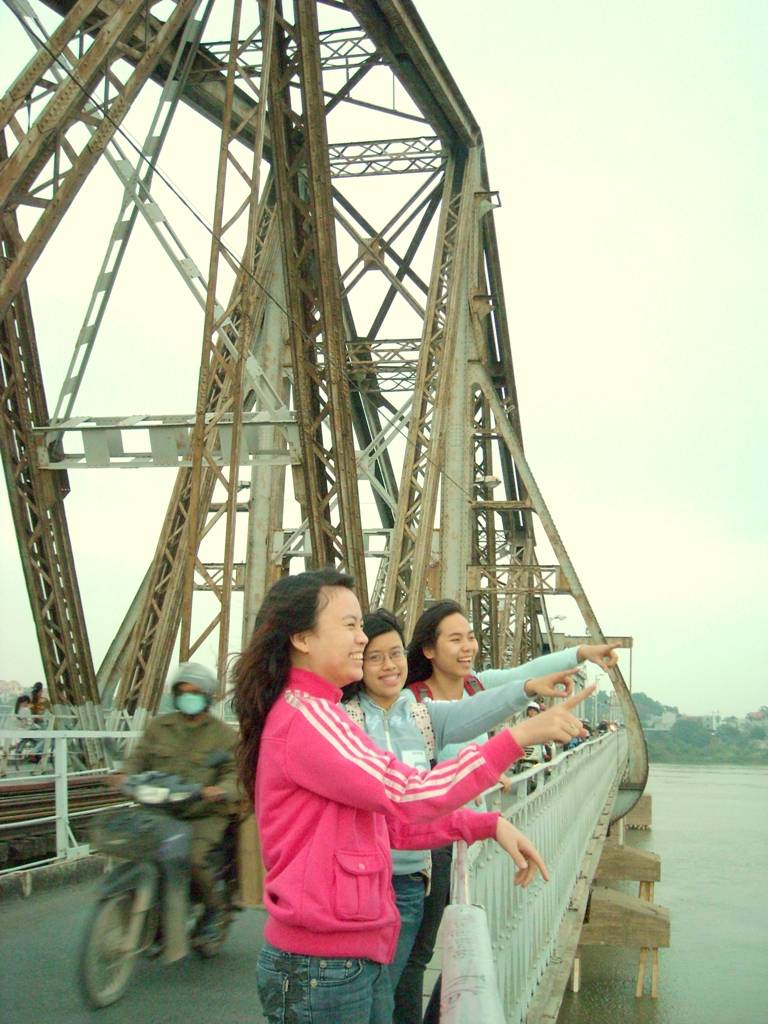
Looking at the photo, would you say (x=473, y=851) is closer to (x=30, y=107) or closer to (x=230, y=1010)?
(x=230, y=1010)

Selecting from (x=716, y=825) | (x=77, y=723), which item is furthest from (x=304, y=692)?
(x=716, y=825)

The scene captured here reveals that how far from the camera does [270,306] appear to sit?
18234 millimetres

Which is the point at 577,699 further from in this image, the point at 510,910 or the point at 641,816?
the point at 641,816

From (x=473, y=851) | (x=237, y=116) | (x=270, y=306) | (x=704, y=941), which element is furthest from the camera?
(x=704, y=941)

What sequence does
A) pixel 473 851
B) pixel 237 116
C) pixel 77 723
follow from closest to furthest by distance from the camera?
pixel 473 851 < pixel 77 723 < pixel 237 116

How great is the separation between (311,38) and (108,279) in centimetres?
339

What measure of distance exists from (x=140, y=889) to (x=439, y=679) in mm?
1867

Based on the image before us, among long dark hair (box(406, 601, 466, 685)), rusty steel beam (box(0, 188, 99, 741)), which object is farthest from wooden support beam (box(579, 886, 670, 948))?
long dark hair (box(406, 601, 466, 685))

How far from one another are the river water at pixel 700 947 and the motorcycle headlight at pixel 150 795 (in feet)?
46.3

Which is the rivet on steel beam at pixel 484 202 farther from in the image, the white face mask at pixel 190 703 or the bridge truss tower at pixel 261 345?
the white face mask at pixel 190 703

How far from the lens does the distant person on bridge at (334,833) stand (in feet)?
8.60

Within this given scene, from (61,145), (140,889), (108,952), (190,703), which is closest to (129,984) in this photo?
(108,952)

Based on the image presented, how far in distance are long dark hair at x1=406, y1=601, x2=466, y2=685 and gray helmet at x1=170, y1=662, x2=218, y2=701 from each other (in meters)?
→ 1.84

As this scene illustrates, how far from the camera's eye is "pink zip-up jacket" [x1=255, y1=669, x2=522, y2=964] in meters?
2.62
